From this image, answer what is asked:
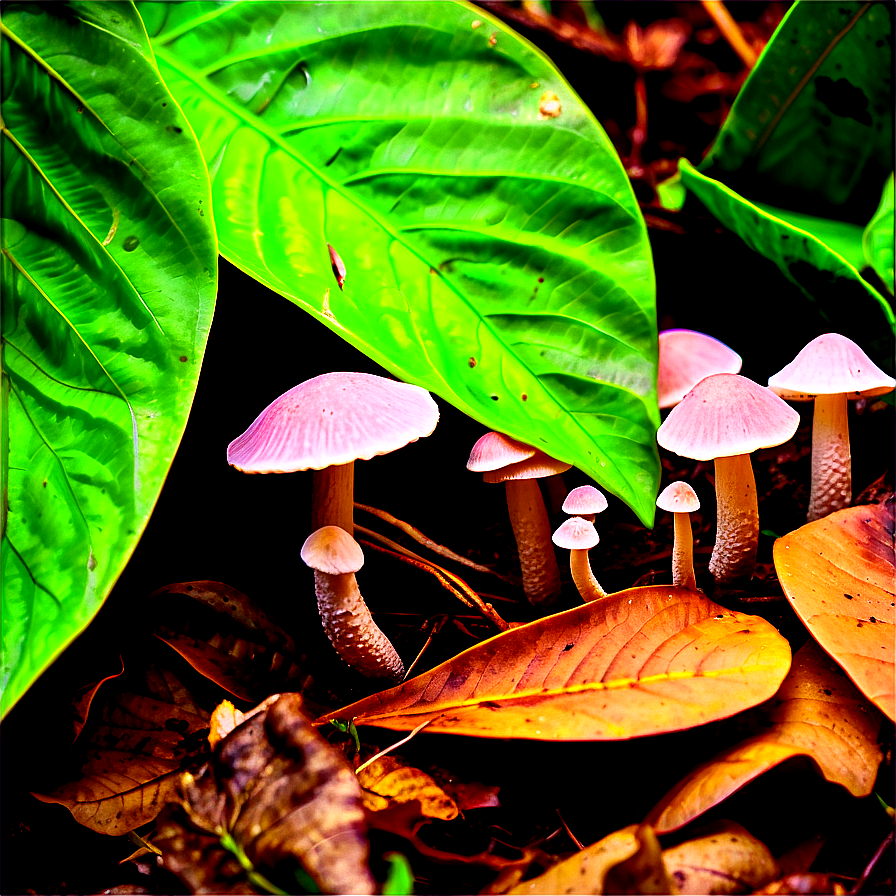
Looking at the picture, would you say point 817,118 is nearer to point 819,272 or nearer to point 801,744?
point 819,272

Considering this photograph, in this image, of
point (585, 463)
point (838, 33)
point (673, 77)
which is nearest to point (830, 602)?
point (585, 463)

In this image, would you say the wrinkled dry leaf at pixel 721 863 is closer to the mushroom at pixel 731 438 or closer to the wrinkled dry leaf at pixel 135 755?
the mushroom at pixel 731 438

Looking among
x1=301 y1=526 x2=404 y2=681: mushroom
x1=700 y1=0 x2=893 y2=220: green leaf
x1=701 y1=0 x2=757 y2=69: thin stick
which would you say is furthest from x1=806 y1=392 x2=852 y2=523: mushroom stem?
x1=701 y1=0 x2=757 y2=69: thin stick

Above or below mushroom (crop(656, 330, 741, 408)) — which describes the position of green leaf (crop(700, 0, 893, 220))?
above

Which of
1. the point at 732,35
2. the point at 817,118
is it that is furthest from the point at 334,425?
the point at 732,35

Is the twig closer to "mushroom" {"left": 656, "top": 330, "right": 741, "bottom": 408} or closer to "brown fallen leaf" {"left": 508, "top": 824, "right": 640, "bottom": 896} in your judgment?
"mushroom" {"left": 656, "top": 330, "right": 741, "bottom": 408}

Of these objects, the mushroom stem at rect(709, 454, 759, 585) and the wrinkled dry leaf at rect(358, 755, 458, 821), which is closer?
the wrinkled dry leaf at rect(358, 755, 458, 821)
